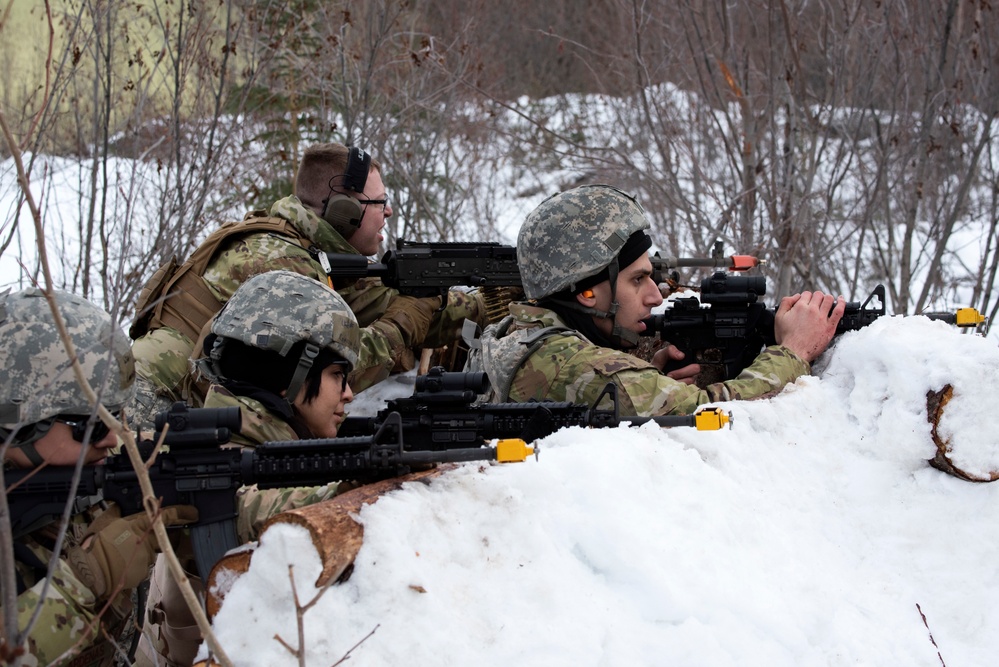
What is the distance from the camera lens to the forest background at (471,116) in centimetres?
718

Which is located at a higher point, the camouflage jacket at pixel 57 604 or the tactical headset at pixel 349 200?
the tactical headset at pixel 349 200

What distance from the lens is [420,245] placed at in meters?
5.89

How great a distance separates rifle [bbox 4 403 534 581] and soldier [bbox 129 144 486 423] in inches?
76.3

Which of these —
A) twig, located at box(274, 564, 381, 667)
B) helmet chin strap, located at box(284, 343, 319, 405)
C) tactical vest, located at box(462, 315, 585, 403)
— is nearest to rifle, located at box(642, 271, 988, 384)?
tactical vest, located at box(462, 315, 585, 403)

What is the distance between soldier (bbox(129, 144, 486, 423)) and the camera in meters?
5.03

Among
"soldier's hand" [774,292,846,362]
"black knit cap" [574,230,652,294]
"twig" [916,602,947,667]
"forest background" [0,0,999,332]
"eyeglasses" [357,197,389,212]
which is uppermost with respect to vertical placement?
"forest background" [0,0,999,332]

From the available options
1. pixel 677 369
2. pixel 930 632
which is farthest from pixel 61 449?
pixel 677 369

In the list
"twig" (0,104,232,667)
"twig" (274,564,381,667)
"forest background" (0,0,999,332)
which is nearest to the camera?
"twig" (0,104,232,667)

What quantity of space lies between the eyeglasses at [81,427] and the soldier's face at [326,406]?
715 millimetres

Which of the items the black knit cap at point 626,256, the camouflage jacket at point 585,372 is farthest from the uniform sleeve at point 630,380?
the black knit cap at point 626,256

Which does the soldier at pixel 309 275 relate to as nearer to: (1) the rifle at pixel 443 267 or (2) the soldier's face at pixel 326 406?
(1) the rifle at pixel 443 267

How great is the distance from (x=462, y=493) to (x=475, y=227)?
1038 cm

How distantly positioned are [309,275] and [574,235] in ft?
5.80

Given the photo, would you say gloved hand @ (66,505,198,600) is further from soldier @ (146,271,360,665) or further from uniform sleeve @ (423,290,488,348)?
uniform sleeve @ (423,290,488,348)
